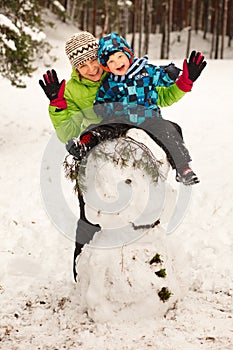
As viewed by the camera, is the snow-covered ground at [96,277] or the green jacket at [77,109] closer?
the snow-covered ground at [96,277]

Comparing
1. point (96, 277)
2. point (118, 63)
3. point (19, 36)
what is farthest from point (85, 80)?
point (19, 36)

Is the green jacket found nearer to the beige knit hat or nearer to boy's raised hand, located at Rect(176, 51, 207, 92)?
the beige knit hat

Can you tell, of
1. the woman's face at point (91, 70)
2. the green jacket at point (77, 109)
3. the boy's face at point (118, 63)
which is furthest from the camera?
the green jacket at point (77, 109)

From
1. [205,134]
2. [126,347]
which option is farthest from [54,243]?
[205,134]

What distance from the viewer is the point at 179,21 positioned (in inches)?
1470

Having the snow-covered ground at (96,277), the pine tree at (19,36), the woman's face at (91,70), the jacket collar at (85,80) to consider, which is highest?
the pine tree at (19,36)

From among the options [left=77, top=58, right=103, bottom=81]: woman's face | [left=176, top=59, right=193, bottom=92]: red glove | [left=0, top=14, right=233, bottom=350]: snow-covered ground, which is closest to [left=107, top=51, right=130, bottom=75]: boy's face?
[left=77, top=58, right=103, bottom=81]: woman's face

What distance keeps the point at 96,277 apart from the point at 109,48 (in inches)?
74.7

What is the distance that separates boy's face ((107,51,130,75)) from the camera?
3189 mm

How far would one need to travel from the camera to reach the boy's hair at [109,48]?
319cm

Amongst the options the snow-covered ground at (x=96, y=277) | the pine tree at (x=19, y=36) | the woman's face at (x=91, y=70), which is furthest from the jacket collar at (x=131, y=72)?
the pine tree at (x=19, y=36)

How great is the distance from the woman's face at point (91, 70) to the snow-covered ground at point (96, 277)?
5.63 ft

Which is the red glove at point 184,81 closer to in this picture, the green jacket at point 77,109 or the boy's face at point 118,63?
the boy's face at point 118,63

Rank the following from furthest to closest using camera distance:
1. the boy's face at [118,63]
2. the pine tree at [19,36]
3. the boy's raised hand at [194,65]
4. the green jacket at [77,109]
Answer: the pine tree at [19,36]
the green jacket at [77,109]
the boy's raised hand at [194,65]
the boy's face at [118,63]
